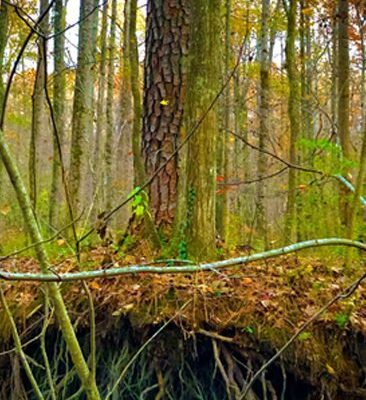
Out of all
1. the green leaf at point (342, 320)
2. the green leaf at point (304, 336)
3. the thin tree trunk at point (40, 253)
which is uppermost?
the thin tree trunk at point (40, 253)

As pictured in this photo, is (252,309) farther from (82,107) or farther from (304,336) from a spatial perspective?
(82,107)

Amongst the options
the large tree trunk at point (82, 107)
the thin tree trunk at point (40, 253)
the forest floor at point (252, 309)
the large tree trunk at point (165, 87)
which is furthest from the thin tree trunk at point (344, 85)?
the thin tree trunk at point (40, 253)

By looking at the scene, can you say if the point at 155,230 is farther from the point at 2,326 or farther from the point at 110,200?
the point at 110,200

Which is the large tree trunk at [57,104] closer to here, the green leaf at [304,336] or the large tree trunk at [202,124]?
the large tree trunk at [202,124]

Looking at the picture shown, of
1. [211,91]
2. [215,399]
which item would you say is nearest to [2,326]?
[215,399]

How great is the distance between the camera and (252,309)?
2803 mm

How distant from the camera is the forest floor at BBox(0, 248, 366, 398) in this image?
8.74ft

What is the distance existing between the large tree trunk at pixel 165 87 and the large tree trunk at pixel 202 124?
65 cm

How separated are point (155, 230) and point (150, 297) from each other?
2.13ft

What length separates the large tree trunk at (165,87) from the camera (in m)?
3.82

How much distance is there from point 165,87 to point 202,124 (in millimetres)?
940

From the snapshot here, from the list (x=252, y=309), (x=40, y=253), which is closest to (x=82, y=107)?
(x=252, y=309)

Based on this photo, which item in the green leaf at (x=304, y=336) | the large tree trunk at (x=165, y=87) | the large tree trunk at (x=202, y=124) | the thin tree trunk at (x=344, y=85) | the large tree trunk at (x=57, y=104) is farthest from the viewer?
the large tree trunk at (x=57, y=104)

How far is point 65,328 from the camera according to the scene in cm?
170
